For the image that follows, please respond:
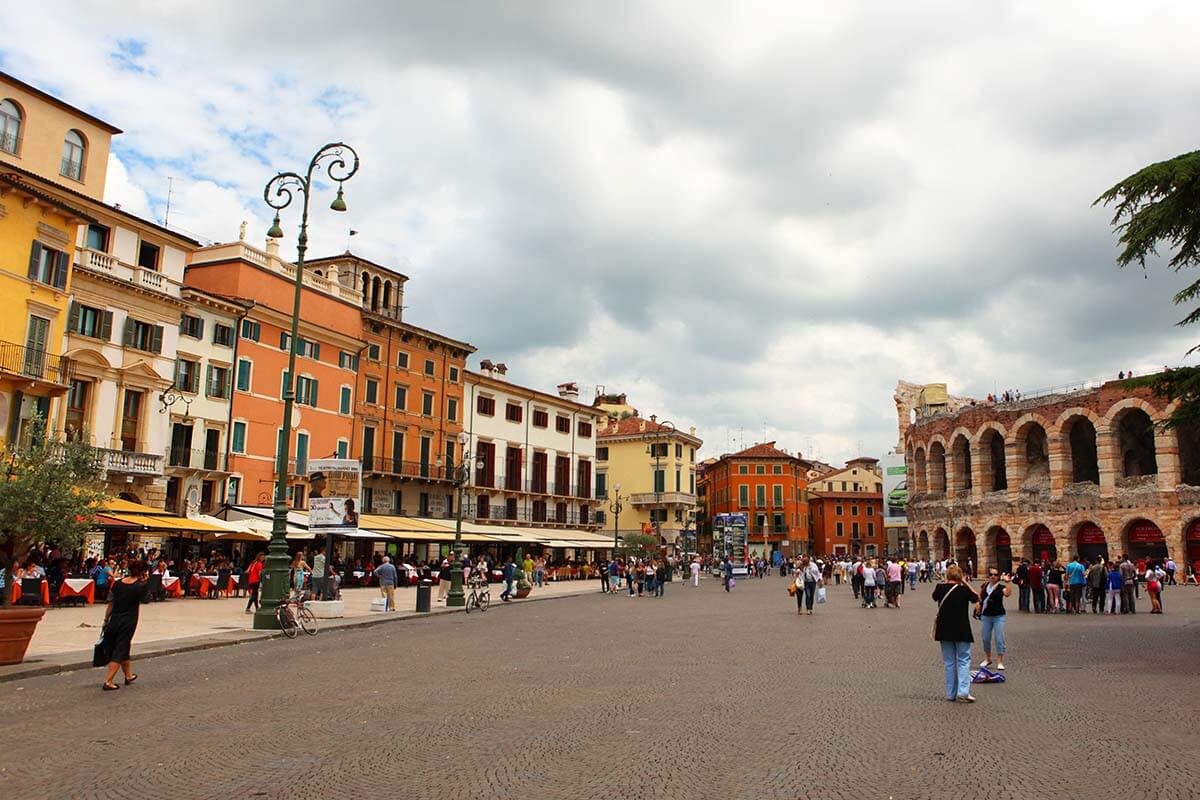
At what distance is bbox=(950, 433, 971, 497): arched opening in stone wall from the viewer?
62.8 m

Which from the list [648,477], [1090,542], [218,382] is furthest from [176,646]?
[648,477]

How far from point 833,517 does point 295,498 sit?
73.0 meters

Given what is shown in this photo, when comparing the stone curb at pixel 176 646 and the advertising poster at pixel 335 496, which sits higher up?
the advertising poster at pixel 335 496

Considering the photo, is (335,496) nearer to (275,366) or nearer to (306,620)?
(306,620)

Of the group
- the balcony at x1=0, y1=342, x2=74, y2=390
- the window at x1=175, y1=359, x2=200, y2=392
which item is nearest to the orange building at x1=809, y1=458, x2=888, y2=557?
the window at x1=175, y1=359, x2=200, y2=392

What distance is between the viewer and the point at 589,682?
1179 cm

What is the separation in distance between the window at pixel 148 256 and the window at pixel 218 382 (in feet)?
15.2

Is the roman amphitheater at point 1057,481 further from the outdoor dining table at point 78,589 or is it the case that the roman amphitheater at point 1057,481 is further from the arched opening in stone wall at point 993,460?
the outdoor dining table at point 78,589

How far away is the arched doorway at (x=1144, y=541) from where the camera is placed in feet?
164

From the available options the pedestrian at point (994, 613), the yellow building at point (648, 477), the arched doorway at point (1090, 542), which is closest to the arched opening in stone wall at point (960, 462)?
the arched doorway at point (1090, 542)

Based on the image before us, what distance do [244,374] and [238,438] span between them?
276cm

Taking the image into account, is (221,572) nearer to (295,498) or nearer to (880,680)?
(295,498)

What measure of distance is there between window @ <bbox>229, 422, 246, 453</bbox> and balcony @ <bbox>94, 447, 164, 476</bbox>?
4.88m

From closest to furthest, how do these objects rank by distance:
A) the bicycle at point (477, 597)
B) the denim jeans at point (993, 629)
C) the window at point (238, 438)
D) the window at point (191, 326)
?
the denim jeans at point (993, 629) → the bicycle at point (477, 597) → the window at point (191, 326) → the window at point (238, 438)
